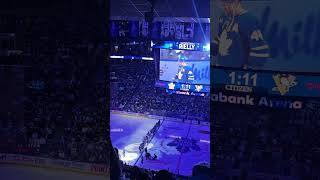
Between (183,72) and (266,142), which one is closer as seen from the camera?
(266,142)

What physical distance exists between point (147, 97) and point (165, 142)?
40.5 inches

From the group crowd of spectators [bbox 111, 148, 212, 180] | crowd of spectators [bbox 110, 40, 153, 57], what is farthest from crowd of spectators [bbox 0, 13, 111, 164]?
crowd of spectators [bbox 110, 40, 153, 57]

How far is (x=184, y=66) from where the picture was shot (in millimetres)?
6543

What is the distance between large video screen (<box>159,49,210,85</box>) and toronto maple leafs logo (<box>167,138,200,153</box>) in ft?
3.26

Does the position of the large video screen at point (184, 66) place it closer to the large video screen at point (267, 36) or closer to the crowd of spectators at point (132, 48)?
the crowd of spectators at point (132, 48)

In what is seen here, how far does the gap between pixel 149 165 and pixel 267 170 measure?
2.06m

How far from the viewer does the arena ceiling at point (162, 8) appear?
449cm

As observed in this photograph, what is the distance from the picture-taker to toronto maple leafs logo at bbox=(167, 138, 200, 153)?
5628 millimetres

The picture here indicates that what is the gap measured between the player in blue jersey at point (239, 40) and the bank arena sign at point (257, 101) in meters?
0.26

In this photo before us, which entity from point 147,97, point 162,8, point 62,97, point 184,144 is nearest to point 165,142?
point 184,144

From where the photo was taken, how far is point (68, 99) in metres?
3.75

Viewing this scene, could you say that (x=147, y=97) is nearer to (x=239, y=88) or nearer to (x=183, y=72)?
(x=183, y=72)

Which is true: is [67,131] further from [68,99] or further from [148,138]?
[148,138]

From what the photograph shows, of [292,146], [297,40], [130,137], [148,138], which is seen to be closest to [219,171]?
[292,146]
